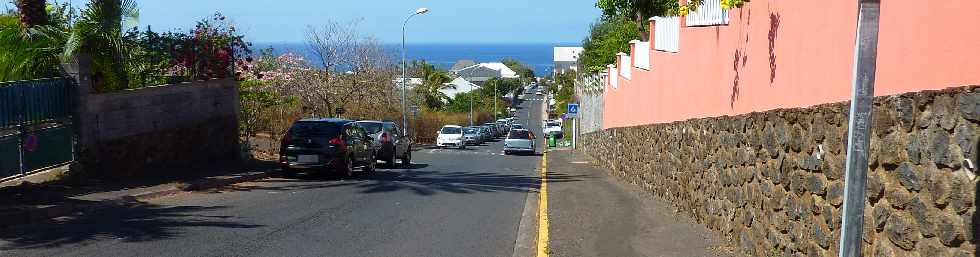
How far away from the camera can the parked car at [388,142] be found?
25.6 m

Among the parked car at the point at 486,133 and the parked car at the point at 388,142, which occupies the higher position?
the parked car at the point at 388,142

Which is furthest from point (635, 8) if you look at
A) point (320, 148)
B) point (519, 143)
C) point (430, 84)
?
point (430, 84)

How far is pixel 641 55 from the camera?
72.9 ft

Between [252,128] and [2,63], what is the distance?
1353cm

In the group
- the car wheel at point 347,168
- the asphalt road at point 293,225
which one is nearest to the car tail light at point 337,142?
the car wheel at point 347,168

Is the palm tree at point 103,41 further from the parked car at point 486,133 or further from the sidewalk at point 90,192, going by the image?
the parked car at point 486,133

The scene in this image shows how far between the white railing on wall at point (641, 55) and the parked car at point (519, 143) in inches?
869

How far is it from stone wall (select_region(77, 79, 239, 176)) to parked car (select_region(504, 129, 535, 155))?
24875 millimetres

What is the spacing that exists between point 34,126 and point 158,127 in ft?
11.0

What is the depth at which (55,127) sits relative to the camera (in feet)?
49.4

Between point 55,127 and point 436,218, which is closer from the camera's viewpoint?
point 436,218

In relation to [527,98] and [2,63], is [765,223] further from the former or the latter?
[527,98]

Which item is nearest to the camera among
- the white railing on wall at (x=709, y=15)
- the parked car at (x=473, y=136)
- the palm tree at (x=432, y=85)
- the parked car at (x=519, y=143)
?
the white railing on wall at (x=709, y=15)

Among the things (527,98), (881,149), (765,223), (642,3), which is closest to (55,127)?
(765,223)
